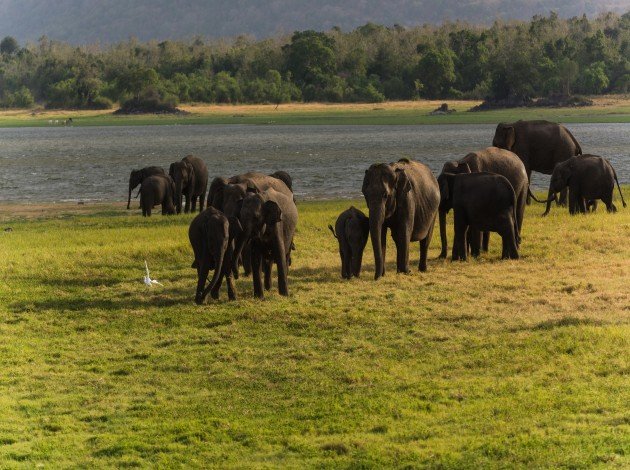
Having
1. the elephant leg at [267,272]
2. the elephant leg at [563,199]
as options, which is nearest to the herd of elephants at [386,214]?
the elephant leg at [267,272]

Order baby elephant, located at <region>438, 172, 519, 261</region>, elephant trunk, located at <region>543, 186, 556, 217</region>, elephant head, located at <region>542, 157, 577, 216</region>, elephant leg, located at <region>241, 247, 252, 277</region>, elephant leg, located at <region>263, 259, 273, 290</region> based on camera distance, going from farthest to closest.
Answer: elephant trunk, located at <region>543, 186, 556, 217</region>
elephant head, located at <region>542, 157, 577, 216</region>
baby elephant, located at <region>438, 172, 519, 261</region>
elephant leg, located at <region>241, 247, 252, 277</region>
elephant leg, located at <region>263, 259, 273, 290</region>

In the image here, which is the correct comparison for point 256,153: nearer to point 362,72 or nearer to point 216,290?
point 216,290

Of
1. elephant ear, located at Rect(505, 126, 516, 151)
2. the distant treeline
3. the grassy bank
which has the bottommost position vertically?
the grassy bank

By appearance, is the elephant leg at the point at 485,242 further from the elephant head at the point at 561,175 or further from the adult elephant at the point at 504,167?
the elephant head at the point at 561,175

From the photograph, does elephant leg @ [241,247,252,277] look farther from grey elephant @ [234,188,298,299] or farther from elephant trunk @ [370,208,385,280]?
elephant trunk @ [370,208,385,280]

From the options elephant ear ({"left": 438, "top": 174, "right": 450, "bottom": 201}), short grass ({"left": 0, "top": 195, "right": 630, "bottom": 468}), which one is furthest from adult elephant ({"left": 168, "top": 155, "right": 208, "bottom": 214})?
elephant ear ({"left": 438, "top": 174, "right": 450, "bottom": 201})

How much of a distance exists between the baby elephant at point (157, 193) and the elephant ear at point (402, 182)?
12189mm

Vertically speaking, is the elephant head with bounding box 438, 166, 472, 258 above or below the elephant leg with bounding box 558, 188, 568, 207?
above

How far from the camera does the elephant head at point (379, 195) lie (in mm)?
15000

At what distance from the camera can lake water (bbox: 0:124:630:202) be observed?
39.0 m

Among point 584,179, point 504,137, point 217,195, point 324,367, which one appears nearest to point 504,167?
point 584,179

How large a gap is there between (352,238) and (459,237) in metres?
2.11

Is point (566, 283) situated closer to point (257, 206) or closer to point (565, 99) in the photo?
point (257, 206)

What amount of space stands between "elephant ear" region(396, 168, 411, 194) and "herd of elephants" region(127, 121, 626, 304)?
0.04 ft
